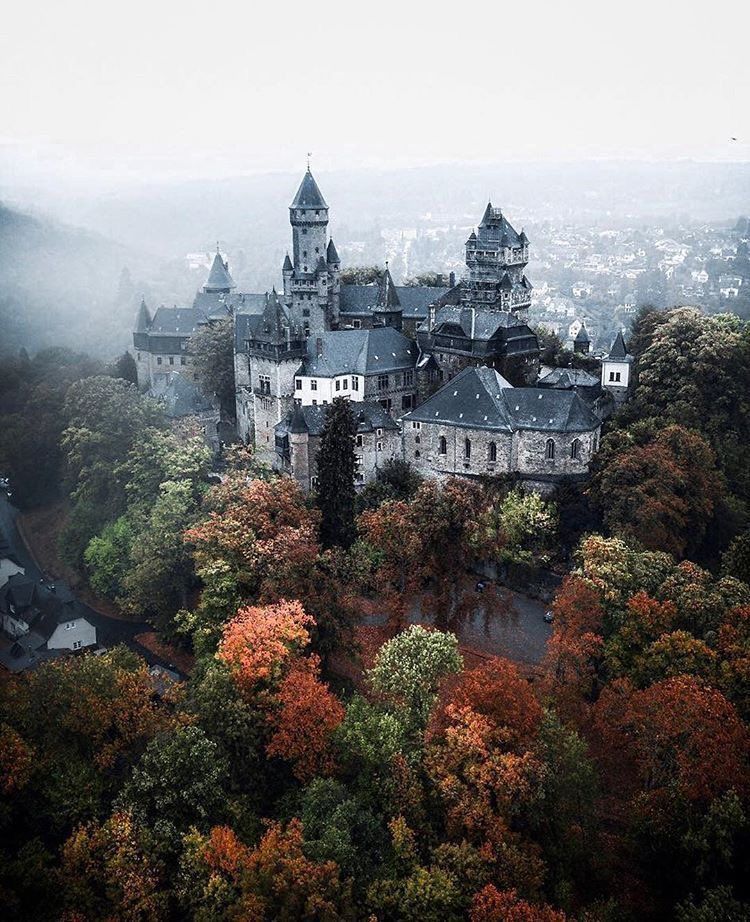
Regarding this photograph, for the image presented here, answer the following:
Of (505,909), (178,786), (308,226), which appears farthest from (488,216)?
(505,909)

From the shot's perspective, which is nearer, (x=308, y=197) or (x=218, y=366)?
(x=308, y=197)

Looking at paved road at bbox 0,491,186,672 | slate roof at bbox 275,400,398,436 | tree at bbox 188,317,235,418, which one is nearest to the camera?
paved road at bbox 0,491,186,672

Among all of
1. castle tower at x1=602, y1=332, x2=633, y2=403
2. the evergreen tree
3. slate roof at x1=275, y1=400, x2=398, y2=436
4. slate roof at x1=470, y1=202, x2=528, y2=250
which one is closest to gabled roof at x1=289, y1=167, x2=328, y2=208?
slate roof at x1=470, y1=202, x2=528, y2=250

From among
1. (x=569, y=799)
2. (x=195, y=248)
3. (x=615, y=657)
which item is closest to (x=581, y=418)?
(x=615, y=657)

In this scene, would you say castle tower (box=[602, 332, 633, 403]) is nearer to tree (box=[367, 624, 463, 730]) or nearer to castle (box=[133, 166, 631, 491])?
castle (box=[133, 166, 631, 491])

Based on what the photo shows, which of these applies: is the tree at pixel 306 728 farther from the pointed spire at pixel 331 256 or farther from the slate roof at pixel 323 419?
the pointed spire at pixel 331 256

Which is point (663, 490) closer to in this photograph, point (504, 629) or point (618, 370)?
point (504, 629)

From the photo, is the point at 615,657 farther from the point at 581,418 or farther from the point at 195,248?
the point at 195,248
